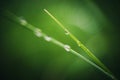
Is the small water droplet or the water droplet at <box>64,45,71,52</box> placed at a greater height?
the small water droplet

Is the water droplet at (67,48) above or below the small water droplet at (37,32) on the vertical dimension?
below

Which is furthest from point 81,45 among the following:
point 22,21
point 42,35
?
point 22,21

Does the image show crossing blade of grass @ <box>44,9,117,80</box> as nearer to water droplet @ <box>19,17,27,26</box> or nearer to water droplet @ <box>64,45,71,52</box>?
water droplet @ <box>64,45,71,52</box>

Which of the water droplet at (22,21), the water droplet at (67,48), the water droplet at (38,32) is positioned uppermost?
the water droplet at (22,21)

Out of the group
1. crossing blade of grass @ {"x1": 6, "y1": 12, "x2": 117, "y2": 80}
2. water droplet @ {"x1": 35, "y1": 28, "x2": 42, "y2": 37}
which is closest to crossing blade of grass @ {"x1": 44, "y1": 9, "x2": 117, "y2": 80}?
crossing blade of grass @ {"x1": 6, "y1": 12, "x2": 117, "y2": 80}

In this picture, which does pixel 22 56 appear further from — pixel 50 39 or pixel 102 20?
pixel 102 20

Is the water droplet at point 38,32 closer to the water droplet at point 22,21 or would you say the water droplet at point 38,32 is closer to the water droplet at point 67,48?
the water droplet at point 22,21

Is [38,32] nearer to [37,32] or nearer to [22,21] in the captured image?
[37,32]

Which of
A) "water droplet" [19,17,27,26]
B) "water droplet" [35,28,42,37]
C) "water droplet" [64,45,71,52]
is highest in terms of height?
"water droplet" [19,17,27,26]

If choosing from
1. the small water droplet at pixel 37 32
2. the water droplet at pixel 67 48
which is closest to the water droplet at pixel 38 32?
the small water droplet at pixel 37 32
